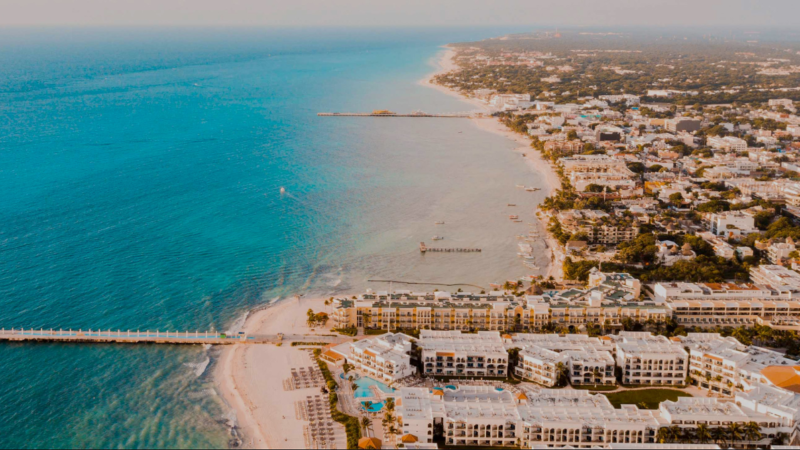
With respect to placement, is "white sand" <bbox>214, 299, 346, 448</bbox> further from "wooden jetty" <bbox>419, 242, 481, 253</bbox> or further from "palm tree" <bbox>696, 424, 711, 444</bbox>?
"palm tree" <bbox>696, 424, 711, 444</bbox>

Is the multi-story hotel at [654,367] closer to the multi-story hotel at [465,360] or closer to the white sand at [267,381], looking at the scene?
the multi-story hotel at [465,360]

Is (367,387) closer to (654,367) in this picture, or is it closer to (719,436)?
(654,367)

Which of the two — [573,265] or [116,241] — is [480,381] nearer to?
[573,265]

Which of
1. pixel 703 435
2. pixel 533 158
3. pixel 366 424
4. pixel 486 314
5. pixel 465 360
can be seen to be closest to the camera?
pixel 703 435

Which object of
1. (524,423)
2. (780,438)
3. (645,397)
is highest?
(524,423)

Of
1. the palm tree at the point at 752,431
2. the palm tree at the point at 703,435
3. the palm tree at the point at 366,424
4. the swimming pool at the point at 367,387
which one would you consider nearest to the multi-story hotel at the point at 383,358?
the swimming pool at the point at 367,387

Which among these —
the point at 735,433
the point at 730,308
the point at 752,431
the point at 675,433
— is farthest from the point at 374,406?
the point at 730,308

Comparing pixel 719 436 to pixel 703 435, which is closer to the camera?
pixel 703 435
